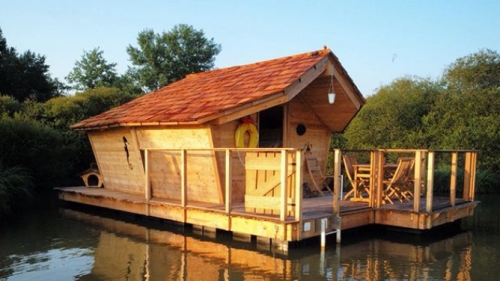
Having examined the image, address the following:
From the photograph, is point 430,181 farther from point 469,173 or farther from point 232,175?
point 232,175

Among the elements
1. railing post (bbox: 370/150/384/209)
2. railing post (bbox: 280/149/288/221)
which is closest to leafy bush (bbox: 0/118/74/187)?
railing post (bbox: 280/149/288/221)

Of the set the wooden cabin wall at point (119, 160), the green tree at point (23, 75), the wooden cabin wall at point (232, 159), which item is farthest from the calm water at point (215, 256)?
the green tree at point (23, 75)

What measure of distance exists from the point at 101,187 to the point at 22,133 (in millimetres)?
3159

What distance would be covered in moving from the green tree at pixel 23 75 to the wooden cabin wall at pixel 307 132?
51.5ft

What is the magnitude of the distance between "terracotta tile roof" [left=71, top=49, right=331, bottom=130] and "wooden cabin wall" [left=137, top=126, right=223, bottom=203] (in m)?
0.44

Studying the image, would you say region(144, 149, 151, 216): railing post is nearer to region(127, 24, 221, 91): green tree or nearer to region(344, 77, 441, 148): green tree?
region(344, 77, 441, 148): green tree

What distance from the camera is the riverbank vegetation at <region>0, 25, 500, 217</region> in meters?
14.8

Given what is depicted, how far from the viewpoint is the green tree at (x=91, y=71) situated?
1634 inches

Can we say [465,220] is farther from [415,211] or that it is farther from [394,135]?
[394,135]

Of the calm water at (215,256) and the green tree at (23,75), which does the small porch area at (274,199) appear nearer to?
the calm water at (215,256)

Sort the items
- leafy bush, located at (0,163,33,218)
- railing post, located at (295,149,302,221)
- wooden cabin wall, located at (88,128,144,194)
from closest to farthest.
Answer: railing post, located at (295,149,302,221) → leafy bush, located at (0,163,33,218) → wooden cabin wall, located at (88,128,144,194)

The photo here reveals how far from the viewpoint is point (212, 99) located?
10.5 meters

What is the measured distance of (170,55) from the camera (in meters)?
37.0

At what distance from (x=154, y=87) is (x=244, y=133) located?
2758 cm
